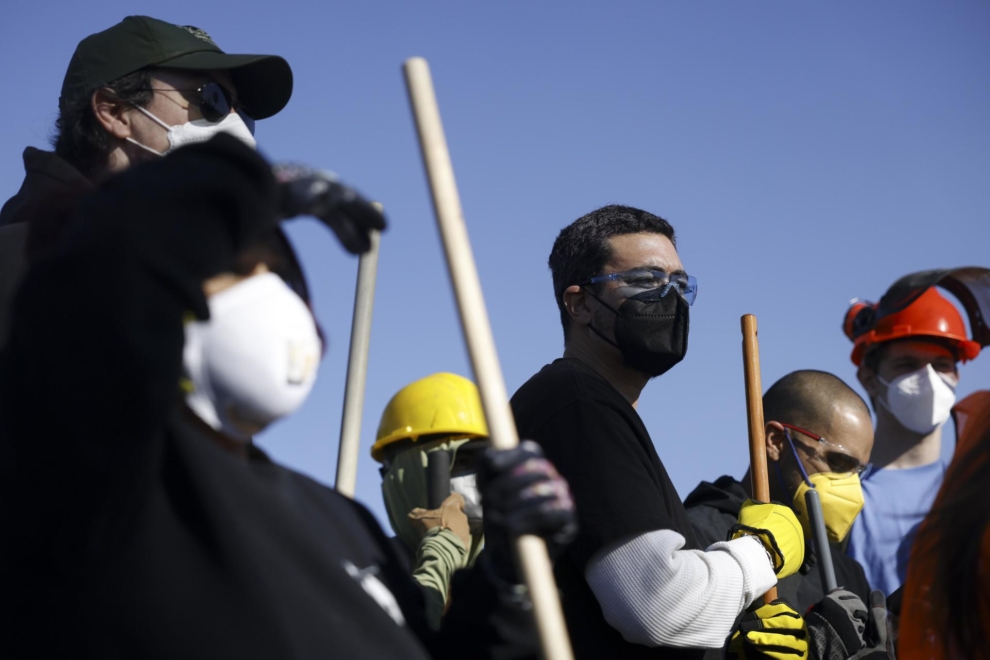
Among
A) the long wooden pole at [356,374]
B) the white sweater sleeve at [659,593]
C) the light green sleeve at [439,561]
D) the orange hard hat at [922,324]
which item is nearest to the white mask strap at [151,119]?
the long wooden pole at [356,374]

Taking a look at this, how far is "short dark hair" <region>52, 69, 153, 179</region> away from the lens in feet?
11.6

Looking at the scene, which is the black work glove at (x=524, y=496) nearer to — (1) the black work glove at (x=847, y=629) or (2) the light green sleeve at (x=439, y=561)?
(2) the light green sleeve at (x=439, y=561)

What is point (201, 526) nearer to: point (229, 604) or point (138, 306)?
point (229, 604)

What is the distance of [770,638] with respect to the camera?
156 inches

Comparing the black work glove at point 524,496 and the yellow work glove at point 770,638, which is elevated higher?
the black work glove at point 524,496

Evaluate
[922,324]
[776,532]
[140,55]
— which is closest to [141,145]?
[140,55]

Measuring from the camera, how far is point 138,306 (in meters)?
1.58

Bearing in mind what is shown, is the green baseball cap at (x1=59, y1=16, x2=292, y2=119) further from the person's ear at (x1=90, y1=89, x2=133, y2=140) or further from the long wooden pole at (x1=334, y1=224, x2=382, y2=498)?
A: the long wooden pole at (x1=334, y1=224, x2=382, y2=498)

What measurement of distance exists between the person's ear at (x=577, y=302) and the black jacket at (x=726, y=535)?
930mm

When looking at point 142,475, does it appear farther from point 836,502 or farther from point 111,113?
point 836,502

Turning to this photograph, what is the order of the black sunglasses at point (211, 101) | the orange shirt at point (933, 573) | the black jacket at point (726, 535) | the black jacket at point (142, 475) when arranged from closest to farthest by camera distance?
the black jacket at point (142, 475) → the orange shirt at point (933, 573) → the black sunglasses at point (211, 101) → the black jacket at point (726, 535)

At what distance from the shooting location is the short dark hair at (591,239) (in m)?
4.52

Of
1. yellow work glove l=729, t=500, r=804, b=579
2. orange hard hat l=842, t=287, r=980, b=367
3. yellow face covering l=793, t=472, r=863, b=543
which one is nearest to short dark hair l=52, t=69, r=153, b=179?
yellow work glove l=729, t=500, r=804, b=579

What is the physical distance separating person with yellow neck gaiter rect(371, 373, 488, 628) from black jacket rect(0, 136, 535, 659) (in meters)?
2.59
